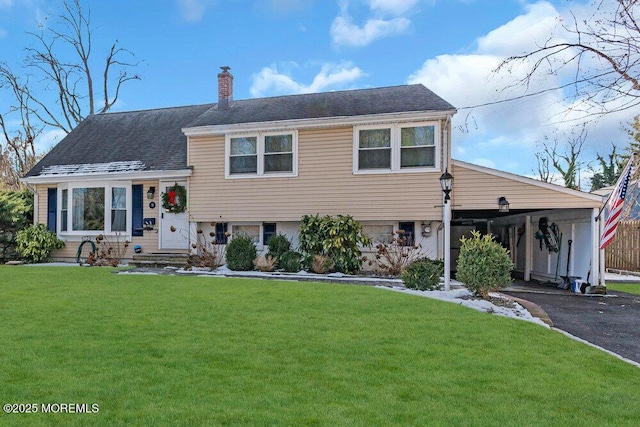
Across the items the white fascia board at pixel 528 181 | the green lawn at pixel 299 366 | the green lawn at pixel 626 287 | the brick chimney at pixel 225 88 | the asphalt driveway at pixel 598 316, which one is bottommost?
the green lawn at pixel 626 287

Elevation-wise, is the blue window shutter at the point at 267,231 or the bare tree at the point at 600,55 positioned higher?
the bare tree at the point at 600,55

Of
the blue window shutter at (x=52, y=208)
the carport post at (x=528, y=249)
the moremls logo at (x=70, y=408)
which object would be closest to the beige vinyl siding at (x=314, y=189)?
the carport post at (x=528, y=249)

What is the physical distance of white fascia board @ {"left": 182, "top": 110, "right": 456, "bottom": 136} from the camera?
12695 millimetres

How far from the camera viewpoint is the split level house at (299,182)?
12.7 m

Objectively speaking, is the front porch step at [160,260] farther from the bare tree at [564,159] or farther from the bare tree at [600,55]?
the bare tree at [564,159]

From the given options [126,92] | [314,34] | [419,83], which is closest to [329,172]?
[419,83]

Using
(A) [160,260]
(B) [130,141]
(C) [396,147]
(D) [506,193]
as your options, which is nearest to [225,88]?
(B) [130,141]

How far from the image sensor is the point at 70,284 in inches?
387

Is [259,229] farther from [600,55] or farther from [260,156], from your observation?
[600,55]

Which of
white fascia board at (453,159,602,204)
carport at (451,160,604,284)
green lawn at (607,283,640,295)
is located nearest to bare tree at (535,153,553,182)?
carport at (451,160,604,284)

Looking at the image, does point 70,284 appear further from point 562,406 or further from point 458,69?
point 458,69

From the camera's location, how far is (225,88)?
1667 cm

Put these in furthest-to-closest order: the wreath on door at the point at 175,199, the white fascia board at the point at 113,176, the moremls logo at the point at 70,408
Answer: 1. the wreath on door at the point at 175,199
2. the white fascia board at the point at 113,176
3. the moremls logo at the point at 70,408

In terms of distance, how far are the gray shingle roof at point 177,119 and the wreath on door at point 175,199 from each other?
0.72 meters
